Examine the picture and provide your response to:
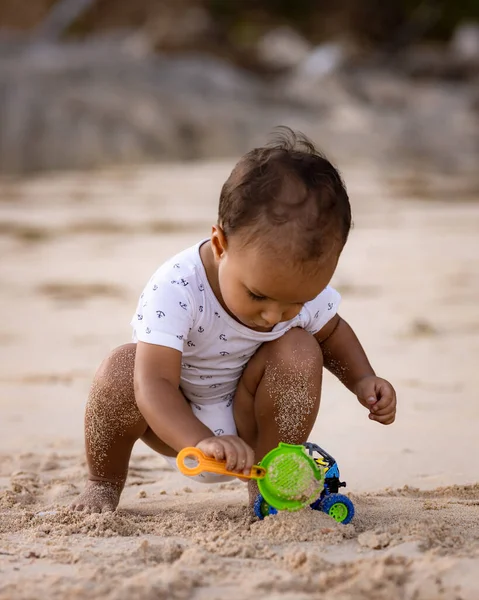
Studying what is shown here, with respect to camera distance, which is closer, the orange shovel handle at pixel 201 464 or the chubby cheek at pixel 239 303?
the orange shovel handle at pixel 201 464

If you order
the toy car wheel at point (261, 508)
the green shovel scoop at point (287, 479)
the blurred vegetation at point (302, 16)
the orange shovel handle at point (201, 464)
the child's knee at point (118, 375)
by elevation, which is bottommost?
the toy car wheel at point (261, 508)

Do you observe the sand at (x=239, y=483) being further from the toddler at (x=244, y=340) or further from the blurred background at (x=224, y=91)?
the blurred background at (x=224, y=91)

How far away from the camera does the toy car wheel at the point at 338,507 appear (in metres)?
2.17

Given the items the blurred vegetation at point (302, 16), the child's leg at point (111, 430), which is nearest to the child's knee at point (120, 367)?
the child's leg at point (111, 430)

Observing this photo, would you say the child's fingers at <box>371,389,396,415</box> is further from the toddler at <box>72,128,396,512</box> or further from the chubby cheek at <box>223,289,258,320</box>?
the chubby cheek at <box>223,289,258,320</box>

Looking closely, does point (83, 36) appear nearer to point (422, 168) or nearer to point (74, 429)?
point (422, 168)

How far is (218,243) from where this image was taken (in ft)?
7.34

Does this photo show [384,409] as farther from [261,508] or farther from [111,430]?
[111,430]

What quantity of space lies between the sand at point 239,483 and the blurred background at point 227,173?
0.02 meters

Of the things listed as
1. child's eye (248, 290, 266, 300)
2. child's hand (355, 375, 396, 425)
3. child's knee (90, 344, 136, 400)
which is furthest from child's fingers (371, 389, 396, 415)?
child's knee (90, 344, 136, 400)

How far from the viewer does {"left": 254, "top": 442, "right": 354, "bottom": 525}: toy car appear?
218cm

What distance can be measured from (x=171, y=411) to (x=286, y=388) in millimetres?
356

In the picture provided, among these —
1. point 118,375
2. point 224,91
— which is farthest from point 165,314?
point 224,91

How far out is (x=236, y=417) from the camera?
2529 mm
